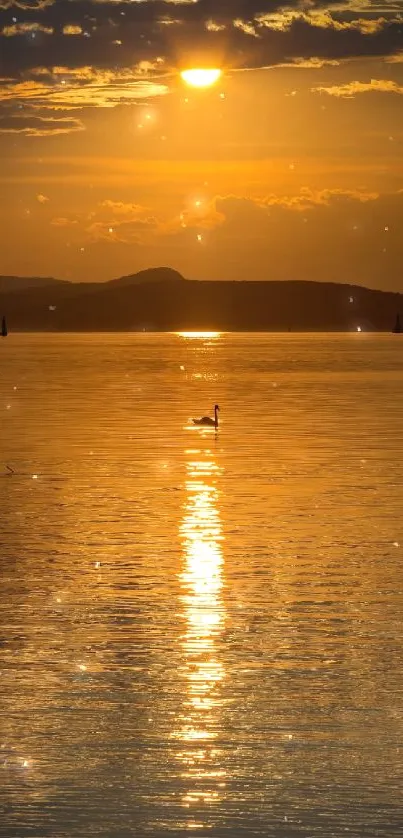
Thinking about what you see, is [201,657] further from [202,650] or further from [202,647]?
[202,647]

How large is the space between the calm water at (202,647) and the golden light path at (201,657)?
0.03m

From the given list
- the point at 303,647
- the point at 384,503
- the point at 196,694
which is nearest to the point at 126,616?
the point at 303,647

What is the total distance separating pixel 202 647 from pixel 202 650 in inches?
5.9

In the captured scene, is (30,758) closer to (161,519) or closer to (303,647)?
(303,647)

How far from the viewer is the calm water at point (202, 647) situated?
36.7 ft

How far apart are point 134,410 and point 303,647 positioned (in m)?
46.7

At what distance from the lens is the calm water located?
1118 cm

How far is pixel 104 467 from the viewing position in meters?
36.1

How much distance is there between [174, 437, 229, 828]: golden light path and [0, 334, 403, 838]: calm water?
3 centimetres

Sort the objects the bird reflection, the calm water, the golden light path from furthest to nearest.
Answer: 1. the bird reflection
2. the golden light path
3. the calm water

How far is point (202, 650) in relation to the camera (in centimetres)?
1587

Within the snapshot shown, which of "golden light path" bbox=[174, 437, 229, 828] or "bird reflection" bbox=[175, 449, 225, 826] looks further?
"bird reflection" bbox=[175, 449, 225, 826]

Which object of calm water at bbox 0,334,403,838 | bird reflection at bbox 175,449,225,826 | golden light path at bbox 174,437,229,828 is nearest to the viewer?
calm water at bbox 0,334,403,838

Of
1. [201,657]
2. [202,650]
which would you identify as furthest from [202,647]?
[201,657]
